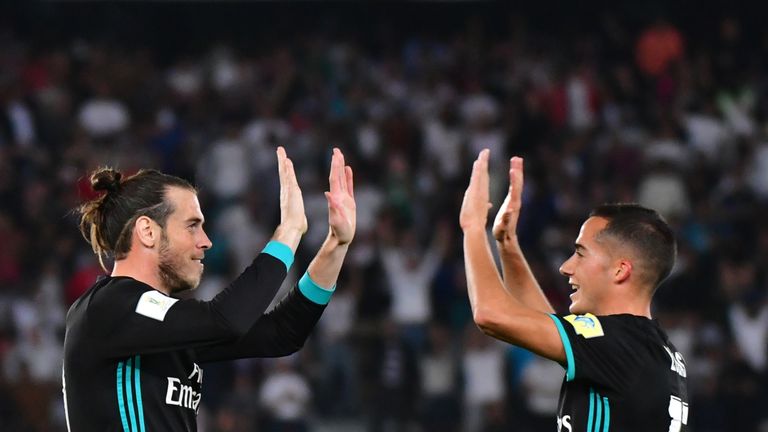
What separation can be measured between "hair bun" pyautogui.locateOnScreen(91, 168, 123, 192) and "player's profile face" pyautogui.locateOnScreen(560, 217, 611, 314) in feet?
5.50

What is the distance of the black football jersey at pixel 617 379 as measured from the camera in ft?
14.7

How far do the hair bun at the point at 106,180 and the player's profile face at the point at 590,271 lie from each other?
1.68 metres

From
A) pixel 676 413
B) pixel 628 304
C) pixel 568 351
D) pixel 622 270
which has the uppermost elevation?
pixel 622 270

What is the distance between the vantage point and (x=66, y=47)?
15281mm

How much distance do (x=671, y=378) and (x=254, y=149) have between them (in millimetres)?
8912

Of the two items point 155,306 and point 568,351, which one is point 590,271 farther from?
point 155,306

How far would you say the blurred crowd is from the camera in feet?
37.1

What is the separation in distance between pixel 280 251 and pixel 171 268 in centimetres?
40

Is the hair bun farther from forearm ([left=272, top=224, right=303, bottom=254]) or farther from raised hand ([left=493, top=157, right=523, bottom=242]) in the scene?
raised hand ([left=493, top=157, right=523, bottom=242])

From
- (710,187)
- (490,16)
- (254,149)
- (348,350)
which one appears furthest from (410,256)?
(490,16)

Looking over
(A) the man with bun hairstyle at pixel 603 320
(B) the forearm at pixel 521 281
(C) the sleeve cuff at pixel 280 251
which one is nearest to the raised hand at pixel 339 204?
(C) the sleeve cuff at pixel 280 251

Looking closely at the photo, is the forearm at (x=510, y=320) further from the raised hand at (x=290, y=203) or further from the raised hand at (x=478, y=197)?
the raised hand at (x=290, y=203)

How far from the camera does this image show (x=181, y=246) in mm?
4551

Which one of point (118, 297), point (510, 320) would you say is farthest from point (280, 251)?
point (510, 320)
